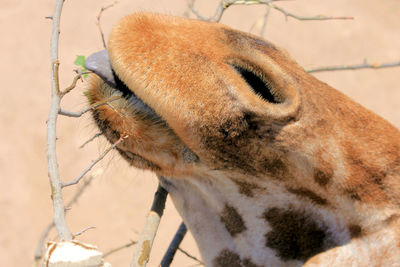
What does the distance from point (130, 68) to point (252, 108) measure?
271mm

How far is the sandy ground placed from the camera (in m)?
3.72

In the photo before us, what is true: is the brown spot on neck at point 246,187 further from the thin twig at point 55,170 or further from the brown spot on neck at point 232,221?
the thin twig at point 55,170

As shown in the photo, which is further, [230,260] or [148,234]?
[148,234]

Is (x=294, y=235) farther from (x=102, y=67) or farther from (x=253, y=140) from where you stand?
(x=102, y=67)

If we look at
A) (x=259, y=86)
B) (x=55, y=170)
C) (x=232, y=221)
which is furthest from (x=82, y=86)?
(x=55, y=170)

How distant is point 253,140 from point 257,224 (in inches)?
11.3

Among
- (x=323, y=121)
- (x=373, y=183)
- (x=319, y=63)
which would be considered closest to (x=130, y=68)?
(x=323, y=121)

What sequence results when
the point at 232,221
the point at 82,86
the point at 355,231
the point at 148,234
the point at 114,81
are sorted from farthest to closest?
the point at 82,86, the point at 148,234, the point at 232,221, the point at 355,231, the point at 114,81

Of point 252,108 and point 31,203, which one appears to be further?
point 31,203

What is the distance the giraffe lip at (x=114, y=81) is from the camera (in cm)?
115

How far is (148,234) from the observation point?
156 cm

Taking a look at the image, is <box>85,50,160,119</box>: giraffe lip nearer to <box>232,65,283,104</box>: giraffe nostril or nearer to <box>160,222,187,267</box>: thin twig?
<box>232,65,283,104</box>: giraffe nostril

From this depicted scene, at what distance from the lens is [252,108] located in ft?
3.57

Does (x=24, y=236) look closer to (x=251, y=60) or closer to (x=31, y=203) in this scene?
(x=31, y=203)
